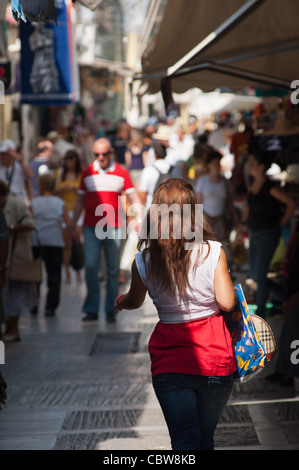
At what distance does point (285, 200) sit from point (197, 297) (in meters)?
4.53

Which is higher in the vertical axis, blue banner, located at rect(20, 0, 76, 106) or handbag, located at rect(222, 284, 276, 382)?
blue banner, located at rect(20, 0, 76, 106)

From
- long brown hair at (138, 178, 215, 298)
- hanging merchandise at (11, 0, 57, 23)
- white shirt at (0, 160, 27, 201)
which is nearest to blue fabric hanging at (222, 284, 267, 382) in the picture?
long brown hair at (138, 178, 215, 298)

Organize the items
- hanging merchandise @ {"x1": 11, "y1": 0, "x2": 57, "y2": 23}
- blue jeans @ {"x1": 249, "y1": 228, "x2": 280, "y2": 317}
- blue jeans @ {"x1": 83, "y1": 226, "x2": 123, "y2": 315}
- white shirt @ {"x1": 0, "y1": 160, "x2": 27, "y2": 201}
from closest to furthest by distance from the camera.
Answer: hanging merchandise @ {"x1": 11, "y1": 0, "x2": 57, "y2": 23} → blue jeans @ {"x1": 249, "y1": 228, "x2": 280, "y2": 317} → blue jeans @ {"x1": 83, "y1": 226, "x2": 123, "y2": 315} → white shirt @ {"x1": 0, "y1": 160, "x2": 27, "y2": 201}

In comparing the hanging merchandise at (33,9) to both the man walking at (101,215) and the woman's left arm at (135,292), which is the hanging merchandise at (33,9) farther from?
the man walking at (101,215)

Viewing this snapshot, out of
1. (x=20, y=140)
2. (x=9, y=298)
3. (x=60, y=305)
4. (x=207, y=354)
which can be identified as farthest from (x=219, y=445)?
(x=20, y=140)

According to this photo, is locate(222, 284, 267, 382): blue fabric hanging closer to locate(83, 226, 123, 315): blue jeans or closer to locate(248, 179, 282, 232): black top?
locate(248, 179, 282, 232): black top

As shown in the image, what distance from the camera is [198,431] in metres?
4.05

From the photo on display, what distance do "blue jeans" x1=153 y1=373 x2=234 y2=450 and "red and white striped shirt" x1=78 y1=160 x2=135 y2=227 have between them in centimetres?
612

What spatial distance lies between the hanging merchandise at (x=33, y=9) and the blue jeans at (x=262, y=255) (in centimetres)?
466

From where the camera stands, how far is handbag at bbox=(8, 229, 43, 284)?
8.95m

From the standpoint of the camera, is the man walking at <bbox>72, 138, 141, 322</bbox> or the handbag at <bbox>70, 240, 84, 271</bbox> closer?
the man walking at <bbox>72, 138, 141, 322</bbox>

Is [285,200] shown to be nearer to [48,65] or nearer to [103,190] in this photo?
[103,190]

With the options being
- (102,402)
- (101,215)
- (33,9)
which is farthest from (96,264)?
(33,9)

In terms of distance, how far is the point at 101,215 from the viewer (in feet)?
33.2
